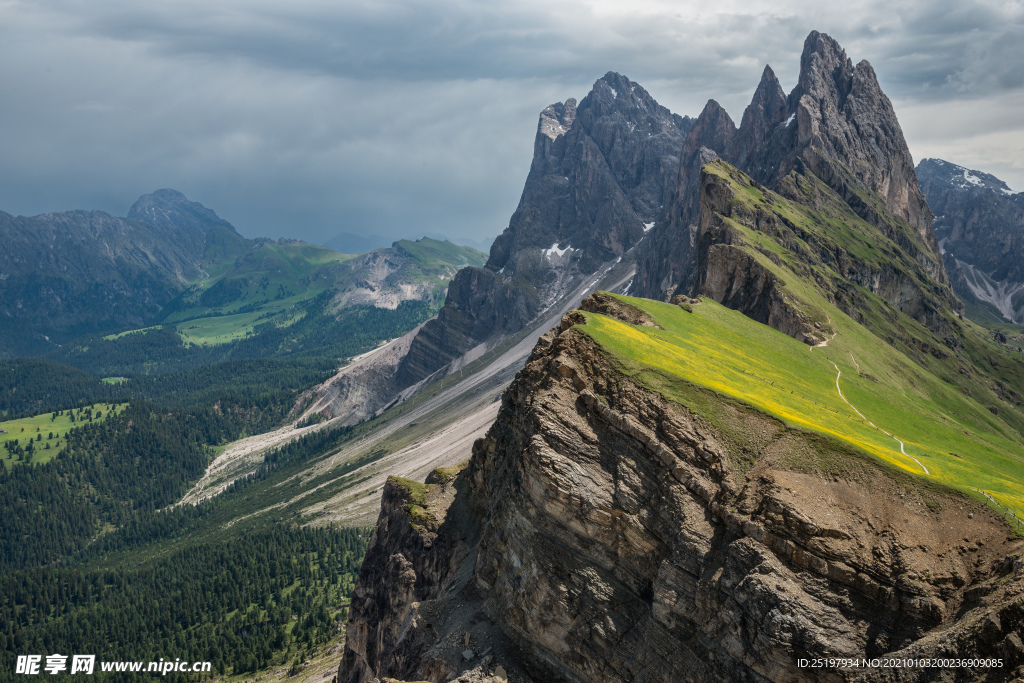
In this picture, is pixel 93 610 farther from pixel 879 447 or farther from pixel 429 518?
pixel 879 447

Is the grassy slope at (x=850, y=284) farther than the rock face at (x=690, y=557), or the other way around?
the grassy slope at (x=850, y=284)

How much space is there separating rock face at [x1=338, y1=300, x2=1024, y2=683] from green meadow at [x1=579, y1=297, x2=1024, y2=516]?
3312 mm

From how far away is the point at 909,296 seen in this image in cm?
16750

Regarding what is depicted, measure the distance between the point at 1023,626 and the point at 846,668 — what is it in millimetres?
9438

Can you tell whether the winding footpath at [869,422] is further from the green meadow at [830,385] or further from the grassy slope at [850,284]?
the grassy slope at [850,284]

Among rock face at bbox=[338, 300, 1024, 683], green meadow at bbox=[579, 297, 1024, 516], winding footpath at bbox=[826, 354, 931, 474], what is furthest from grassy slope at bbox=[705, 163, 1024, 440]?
rock face at bbox=[338, 300, 1024, 683]

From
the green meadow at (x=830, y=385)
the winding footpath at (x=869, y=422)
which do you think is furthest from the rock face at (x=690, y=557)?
the winding footpath at (x=869, y=422)

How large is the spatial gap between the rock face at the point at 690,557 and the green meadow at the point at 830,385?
10.9ft

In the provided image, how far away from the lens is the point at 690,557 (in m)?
42.5

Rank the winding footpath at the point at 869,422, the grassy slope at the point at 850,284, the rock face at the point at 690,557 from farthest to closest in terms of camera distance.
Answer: the grassy slope at the point at 850,284 < the winding footpath at the point at 869,422 < the rock face at the point at 690,557

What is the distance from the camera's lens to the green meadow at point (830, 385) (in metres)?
51.0

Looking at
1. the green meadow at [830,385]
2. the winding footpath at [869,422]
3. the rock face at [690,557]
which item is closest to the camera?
the rock face at [690,557]

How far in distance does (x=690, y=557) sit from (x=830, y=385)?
47.0 m

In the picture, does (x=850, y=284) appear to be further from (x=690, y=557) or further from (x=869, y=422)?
(x=690, y=557)
